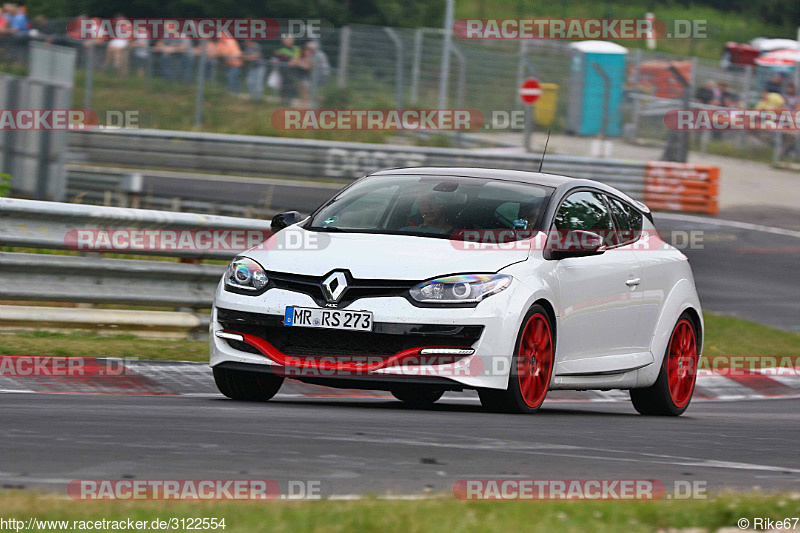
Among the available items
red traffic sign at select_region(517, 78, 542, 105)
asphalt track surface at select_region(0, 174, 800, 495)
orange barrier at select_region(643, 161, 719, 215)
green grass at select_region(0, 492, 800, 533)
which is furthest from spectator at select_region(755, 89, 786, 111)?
green grass at select_region(0, 492, 800, 533)

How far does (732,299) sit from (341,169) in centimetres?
1067

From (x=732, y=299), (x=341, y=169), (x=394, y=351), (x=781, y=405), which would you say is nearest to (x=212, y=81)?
(x=341, y=169)

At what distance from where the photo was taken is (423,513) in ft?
15.8

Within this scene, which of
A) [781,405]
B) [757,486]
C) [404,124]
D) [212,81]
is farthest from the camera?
[404,124]

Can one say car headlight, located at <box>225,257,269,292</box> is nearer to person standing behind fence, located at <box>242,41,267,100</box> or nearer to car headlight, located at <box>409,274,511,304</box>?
car headlight, located at <box>409,274,511,304</box>

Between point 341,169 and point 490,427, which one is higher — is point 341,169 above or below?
below

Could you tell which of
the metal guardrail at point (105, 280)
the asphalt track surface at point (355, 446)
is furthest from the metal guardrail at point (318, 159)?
the asphalt track surface at point (355, 446)

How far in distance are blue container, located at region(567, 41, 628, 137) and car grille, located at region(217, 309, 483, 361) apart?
23528mm

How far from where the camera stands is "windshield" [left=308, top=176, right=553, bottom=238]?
29.2 ft

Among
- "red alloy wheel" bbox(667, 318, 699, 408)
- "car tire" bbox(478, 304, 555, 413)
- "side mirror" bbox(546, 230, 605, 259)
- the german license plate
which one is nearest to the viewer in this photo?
the german license plate

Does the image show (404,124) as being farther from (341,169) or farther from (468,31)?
(468,31)

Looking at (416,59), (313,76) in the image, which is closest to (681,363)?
(313,76)

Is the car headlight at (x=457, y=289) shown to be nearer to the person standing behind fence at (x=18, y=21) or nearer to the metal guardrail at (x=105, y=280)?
the metal guardrail at (x=105, y=280)

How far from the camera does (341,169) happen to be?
2698 centimetres
